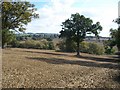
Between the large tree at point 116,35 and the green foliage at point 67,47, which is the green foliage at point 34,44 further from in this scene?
the large tree at point 116,35

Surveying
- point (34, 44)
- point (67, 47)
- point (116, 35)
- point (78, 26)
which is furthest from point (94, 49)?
point (116, 35)

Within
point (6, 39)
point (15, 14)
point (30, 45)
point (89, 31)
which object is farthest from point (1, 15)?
point (30, 45)

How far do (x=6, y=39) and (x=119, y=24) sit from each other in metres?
18.7

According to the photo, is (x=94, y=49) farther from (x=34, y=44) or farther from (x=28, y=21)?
(x=28, y=21)

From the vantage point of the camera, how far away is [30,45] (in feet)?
242

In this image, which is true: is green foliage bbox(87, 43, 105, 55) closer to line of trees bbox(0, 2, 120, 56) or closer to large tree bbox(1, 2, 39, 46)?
line of trees bbox(0, 2, 120, 56)

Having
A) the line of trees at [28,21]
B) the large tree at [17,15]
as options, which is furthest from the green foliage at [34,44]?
the large tree at [17,15]

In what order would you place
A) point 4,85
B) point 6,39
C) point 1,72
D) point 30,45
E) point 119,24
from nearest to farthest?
point 4,85 < point 1,72 < point 119,24 < point 6,39 < point 30,45

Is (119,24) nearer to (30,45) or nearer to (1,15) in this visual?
(1,15)

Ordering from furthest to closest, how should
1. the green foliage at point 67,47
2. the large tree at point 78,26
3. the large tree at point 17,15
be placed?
the green foliage at point 67,47 → the large tree at point 78,26 → the large tree at point 17,15

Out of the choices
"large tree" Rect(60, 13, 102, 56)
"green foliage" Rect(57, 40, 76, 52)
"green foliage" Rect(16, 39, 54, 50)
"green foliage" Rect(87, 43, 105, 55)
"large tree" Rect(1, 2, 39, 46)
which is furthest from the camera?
"green foliage" Rect(87, 43, 105, 55)

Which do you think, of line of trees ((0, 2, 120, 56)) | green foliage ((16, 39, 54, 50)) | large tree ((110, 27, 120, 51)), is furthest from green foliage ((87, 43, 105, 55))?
large tree ((110, 27, 120, 51))

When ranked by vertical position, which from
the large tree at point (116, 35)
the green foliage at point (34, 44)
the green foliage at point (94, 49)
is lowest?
the green foliage at point (94, 49)

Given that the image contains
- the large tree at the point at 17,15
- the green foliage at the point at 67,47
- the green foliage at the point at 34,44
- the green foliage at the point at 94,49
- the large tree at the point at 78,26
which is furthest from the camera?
the green foliage at the point at 94,49
